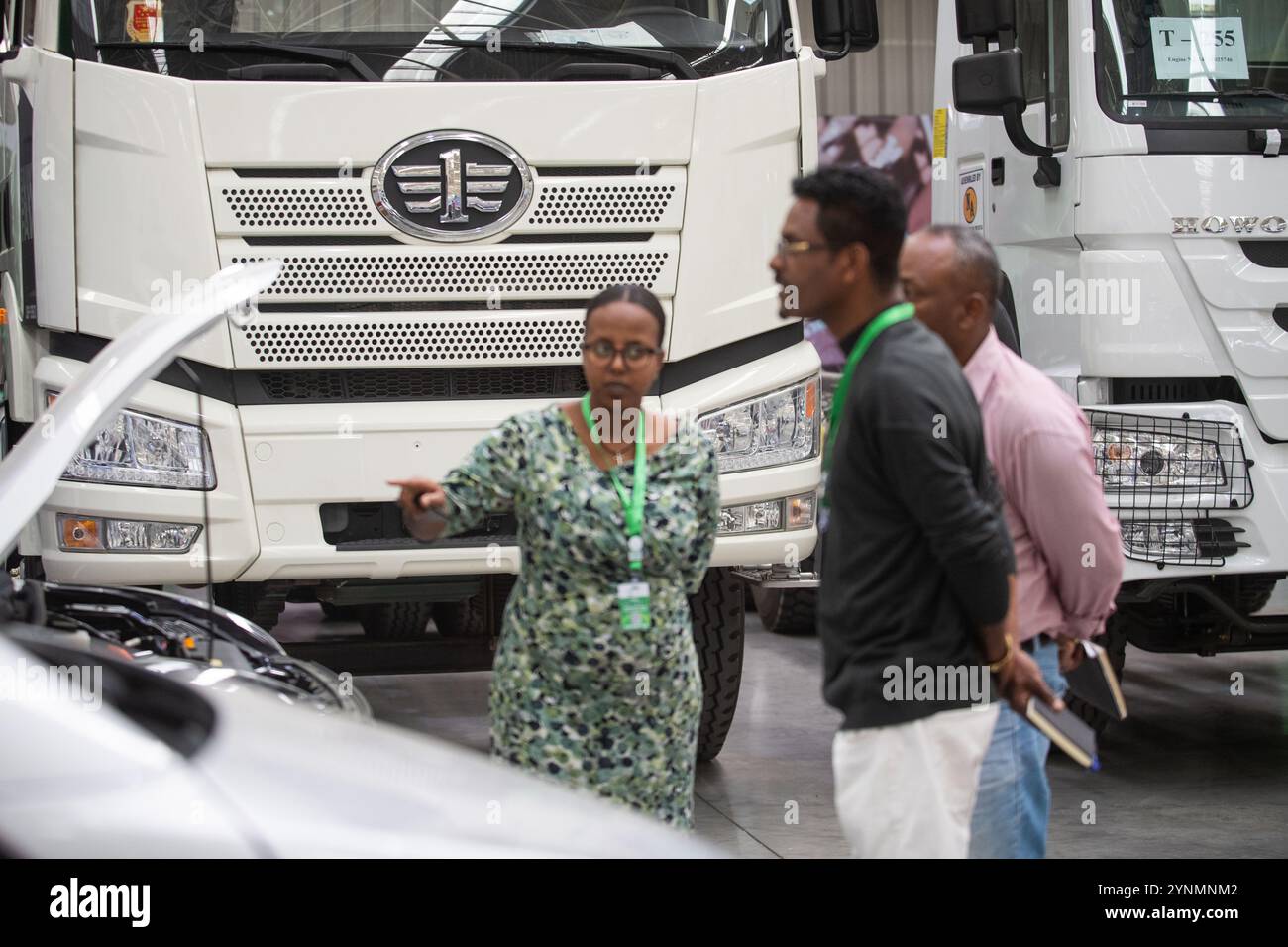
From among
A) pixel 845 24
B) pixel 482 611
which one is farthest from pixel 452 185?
pixel 845 24

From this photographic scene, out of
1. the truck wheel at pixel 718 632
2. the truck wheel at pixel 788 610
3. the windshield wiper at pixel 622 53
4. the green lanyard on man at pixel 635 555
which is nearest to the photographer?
the green lanyard on man at pixel 635 555

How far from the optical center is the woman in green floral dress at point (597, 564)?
3.49 metres

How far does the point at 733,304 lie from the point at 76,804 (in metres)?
3.93

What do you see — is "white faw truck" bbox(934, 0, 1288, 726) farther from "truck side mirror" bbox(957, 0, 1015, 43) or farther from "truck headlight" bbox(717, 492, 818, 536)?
"truck headlight" bbox(717, 492, 818, 536)

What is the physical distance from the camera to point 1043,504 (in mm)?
3398

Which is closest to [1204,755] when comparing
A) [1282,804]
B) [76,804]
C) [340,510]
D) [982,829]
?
[1282,804]

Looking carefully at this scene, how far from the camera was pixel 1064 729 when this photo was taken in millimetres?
3141

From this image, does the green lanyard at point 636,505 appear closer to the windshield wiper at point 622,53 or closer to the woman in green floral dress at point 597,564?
the woman in green floral dress at point 597,564

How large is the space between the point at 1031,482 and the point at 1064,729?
0.52 metres

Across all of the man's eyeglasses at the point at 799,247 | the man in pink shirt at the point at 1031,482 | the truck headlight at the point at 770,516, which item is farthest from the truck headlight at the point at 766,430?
the man's eyeglasses at the point at 799,247

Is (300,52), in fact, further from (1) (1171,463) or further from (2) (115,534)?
(1) (1171,463)

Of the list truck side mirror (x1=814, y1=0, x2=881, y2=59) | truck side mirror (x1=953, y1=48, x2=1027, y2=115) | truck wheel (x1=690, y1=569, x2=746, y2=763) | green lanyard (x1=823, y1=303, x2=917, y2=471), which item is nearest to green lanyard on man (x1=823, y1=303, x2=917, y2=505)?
green lanyard (x1=823, y1=303, x2=917, y2=471)

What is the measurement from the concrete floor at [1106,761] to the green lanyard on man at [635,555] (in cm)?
234
